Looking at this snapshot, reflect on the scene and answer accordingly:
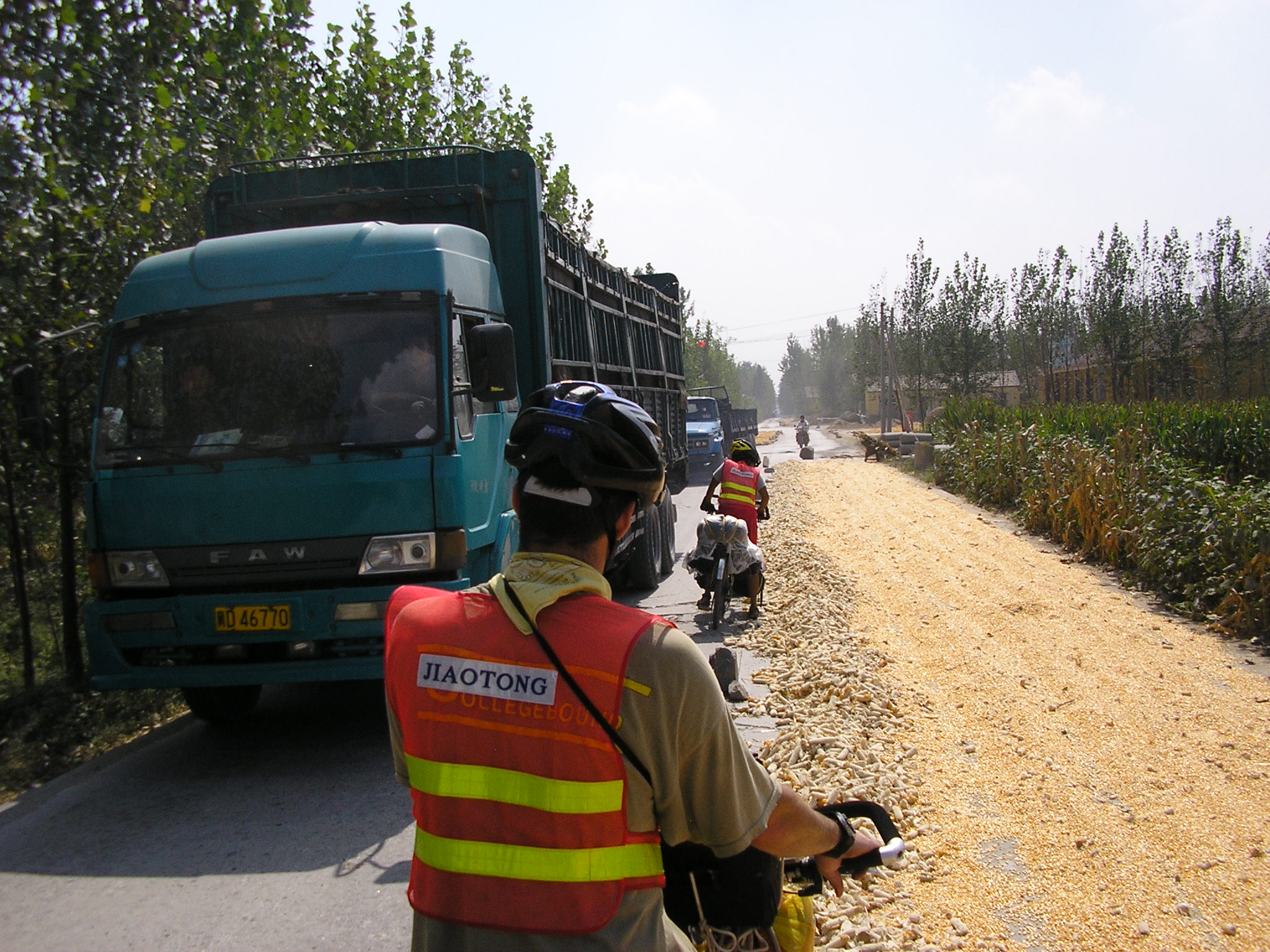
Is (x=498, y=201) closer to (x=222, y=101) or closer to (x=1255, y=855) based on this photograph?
(x=222, y=101)

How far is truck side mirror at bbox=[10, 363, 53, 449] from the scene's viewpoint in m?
6.04

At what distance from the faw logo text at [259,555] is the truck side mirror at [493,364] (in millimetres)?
1334

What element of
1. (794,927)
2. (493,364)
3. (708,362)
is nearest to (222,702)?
(493,364)

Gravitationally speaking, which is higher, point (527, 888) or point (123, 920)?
point (527, 888)

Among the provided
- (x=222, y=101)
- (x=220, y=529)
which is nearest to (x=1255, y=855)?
(x=220, y=529)

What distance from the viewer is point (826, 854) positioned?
1942 mm

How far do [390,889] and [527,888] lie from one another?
10.1 feet

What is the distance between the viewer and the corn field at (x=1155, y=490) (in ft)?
28.9

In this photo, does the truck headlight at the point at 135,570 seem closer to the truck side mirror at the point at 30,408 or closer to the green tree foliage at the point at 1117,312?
the truck side mirror at the point at 30,408

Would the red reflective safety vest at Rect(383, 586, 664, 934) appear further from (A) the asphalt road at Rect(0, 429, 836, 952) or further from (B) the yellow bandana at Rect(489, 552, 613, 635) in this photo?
(A) the asphalt road at Rect(0, 429, 836, 952)

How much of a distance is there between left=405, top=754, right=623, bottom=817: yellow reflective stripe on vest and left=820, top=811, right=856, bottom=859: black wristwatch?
52 centimetres

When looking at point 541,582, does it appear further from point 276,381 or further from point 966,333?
point 966,333

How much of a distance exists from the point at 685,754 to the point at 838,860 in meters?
0.50

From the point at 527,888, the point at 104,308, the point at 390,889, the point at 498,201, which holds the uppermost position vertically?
the point at 498,201
